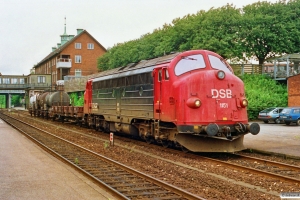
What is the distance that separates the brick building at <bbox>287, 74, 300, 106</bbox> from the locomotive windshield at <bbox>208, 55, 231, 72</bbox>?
2481 cm

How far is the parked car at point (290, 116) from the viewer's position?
102ft

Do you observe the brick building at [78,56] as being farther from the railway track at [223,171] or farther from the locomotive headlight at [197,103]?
the locomotive headlight at [197,103]

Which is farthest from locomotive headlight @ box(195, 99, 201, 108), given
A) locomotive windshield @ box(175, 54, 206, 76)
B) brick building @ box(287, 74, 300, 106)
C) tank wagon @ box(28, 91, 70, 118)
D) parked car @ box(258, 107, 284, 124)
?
brick building @ box(287, 74, 300, 106)

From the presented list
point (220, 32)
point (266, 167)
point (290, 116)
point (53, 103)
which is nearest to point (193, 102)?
point (266, 167)

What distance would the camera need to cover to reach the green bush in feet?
125

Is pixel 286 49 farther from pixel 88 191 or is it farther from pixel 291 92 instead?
pixel 88 191

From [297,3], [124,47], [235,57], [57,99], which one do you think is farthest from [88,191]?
[124,47]

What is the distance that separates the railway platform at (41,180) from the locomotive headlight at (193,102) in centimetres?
427

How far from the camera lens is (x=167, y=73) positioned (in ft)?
46.5

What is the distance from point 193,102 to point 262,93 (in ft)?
93.0

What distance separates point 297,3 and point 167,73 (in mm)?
38215

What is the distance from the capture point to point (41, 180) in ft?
32.9

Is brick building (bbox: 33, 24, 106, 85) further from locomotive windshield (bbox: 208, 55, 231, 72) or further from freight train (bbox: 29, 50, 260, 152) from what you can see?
locomotive windshield (bbox: 208, 55, 231, 72)

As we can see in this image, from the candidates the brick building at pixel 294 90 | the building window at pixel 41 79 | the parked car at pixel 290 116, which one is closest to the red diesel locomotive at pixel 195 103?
the parked car at pixel 290 116
